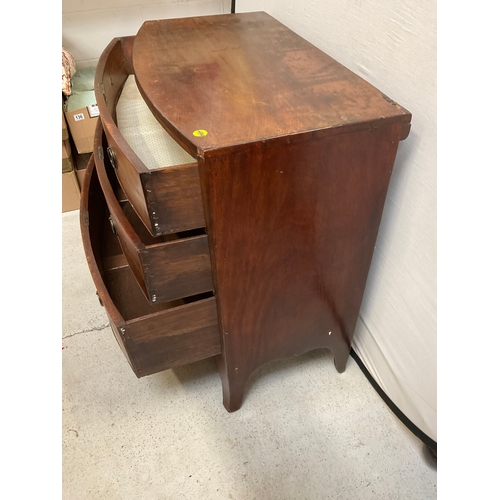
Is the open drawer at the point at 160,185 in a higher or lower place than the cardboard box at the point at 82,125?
higher

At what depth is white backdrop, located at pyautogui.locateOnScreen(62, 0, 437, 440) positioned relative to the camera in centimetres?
66

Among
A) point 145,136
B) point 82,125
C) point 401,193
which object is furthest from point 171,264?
point 82,125

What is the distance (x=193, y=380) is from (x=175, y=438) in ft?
0.48

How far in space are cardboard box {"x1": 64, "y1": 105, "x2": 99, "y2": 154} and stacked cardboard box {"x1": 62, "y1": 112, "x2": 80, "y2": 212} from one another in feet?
0.08

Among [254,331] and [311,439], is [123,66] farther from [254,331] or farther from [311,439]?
[311,439]

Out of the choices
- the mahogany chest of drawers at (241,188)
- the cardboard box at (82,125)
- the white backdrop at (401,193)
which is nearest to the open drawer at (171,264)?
the mahogany chest of drawers at (241,188)

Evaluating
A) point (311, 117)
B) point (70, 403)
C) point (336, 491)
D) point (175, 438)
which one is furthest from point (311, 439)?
point (311, 117)

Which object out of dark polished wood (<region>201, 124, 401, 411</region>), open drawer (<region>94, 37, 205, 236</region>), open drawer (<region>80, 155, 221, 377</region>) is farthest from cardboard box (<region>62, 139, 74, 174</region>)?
dark polished wood (<region>201, 124, 401, 411</region>)

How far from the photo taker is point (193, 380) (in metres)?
1.05

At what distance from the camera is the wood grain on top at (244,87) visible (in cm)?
59

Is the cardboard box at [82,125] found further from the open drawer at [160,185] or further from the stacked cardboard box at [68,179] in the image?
the open drawer at [160,185]

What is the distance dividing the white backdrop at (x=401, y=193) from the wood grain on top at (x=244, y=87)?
6 centimetres
